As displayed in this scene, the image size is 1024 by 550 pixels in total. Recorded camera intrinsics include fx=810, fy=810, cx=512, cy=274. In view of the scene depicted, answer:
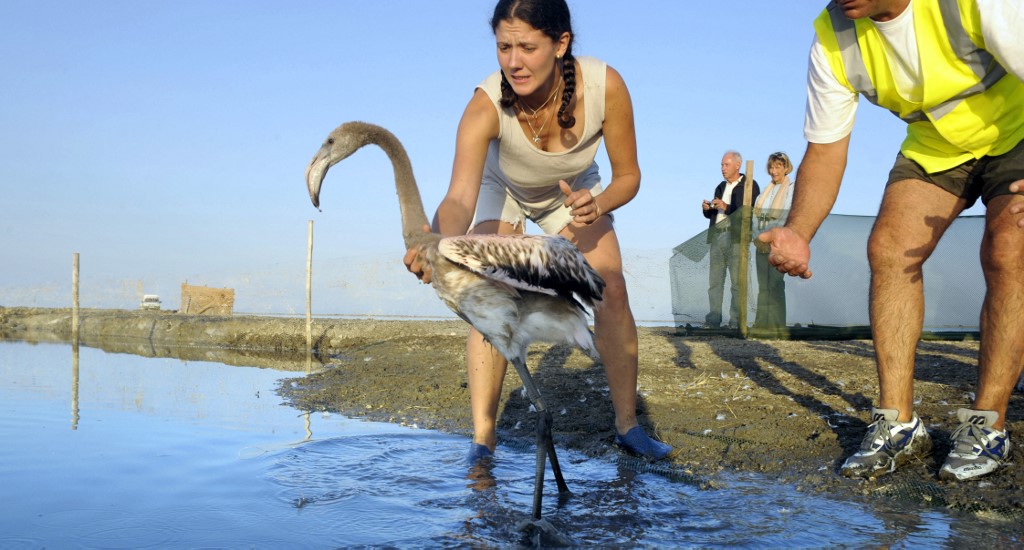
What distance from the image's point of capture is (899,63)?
12.1 ft

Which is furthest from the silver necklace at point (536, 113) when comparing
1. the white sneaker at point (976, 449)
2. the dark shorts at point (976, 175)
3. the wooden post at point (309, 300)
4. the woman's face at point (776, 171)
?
the wooden post at point (309, 300)

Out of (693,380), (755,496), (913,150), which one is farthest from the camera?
(693,380)

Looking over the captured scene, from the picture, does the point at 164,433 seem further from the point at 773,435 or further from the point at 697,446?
the point at 773,435

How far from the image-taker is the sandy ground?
382 centimetres

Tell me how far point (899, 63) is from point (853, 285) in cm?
774

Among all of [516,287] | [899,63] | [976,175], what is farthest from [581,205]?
[976,175]

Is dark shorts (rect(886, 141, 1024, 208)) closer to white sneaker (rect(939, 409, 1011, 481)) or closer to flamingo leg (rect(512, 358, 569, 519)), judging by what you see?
white sneaker (rect(939, 409, 1011, 481))

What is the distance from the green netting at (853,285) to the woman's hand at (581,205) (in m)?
7.36

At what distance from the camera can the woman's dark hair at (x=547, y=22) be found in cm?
394

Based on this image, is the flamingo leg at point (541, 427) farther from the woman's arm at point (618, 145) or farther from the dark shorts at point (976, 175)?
the dark shorts at point (976, 175)

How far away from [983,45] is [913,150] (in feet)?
2.32

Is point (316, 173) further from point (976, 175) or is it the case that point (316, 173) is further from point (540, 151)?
point (976, 175)

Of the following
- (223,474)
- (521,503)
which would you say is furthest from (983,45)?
(223,474)

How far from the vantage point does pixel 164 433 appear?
18.8 feet
